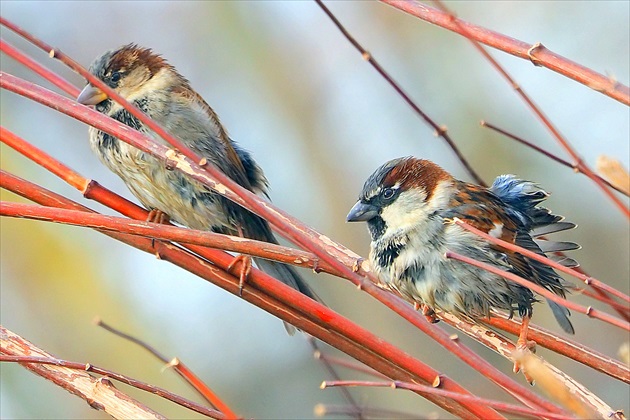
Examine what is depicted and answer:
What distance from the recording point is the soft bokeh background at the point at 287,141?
20.4 feet

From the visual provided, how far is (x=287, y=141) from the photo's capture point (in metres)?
7.55

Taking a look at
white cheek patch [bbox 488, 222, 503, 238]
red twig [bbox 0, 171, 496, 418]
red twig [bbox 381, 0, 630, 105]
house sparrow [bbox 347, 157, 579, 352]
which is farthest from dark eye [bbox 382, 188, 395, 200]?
red twig [bbox 381, 0, 630, 105]

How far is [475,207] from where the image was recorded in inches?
88.3

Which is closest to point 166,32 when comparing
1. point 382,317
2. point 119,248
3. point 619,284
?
point 119,248

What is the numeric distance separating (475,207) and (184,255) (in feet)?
2.68

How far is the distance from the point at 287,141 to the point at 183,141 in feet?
15.7

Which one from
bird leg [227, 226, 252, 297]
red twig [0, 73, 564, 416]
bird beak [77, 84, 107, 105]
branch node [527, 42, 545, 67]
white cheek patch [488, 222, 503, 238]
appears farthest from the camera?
bird beak [77, 84, 107, 105]

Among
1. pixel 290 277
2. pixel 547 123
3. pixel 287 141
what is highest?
pixel 287 141

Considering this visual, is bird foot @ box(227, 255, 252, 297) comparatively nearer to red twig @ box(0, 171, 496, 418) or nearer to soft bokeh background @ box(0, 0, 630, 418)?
red twig @ box(0, 171, 496, 418)

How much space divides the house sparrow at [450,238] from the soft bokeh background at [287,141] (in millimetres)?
3759

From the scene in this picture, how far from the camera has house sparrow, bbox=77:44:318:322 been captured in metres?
2.63

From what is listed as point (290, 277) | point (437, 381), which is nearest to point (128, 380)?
point (437, 381)

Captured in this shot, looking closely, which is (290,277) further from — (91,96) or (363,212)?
(91,96)

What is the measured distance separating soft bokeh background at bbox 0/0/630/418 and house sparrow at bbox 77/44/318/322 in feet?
10.8
